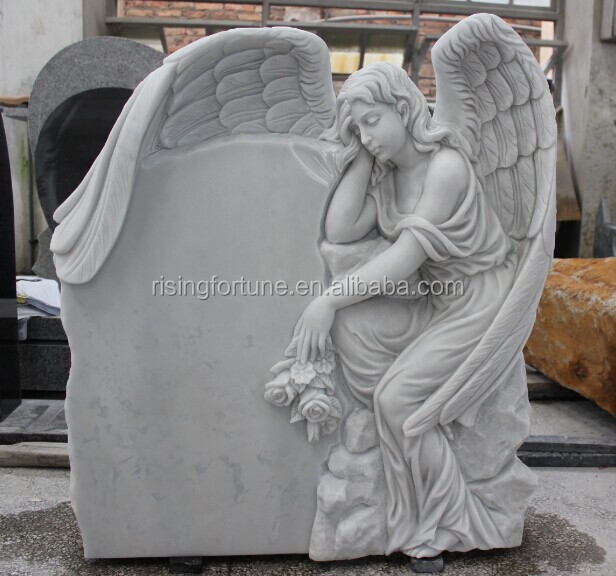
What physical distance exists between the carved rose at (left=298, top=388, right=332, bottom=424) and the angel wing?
2.49ft

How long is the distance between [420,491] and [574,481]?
45.5 inches

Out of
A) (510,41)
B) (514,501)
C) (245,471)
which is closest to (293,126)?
(510,41)

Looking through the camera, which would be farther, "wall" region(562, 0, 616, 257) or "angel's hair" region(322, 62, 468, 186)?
"wall" region(562, 0, 616, 257)

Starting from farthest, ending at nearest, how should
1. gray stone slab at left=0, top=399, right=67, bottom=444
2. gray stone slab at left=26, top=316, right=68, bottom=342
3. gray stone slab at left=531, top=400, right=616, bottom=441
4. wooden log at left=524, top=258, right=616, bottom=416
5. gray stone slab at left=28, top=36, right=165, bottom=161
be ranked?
1. gray stone slab at left=28, top=36, right=165, bottom=161
2. gray stone slab at left=26, top=316, right=68, bottom=342
3. gray stone slab at left=531, top=400, right=616, bottom=441
4. wooden log at left=524, top=258, right=616, bottom=416
5. gray stone slab at left=0, top=399, right=67, bottom=444

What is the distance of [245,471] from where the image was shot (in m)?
2.22

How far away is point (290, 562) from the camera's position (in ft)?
7.47

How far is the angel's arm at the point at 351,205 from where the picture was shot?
6.92ft

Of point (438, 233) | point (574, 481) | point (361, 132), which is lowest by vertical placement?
point (574, 481)

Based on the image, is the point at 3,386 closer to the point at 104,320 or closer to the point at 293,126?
the point at 104,320

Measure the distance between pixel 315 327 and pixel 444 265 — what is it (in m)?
0.46

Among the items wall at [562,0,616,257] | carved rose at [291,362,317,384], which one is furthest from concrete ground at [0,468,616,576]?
wall at [562,0,616,257]

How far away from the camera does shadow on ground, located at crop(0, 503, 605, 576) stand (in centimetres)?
222

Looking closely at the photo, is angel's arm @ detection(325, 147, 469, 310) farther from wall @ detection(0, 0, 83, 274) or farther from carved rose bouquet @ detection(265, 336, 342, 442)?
wall @ detection(0, 0, 83, 274)

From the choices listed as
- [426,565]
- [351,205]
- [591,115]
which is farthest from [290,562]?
[591,115]
